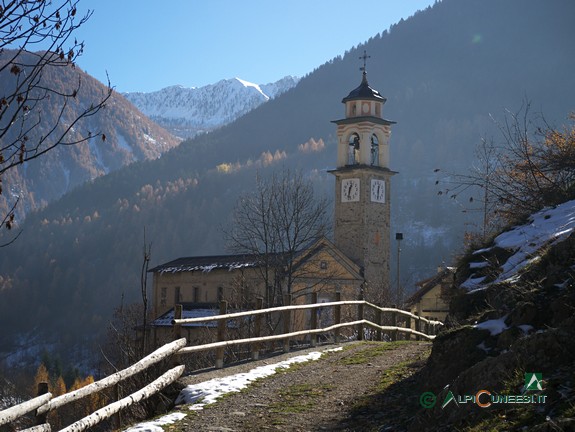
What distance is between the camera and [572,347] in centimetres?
825

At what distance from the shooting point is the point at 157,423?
11461 mm

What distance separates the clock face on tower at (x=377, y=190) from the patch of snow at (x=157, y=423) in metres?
51.5

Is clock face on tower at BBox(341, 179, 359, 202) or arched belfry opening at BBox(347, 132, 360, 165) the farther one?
clock face on tower at BBox(341, 179, 359, 202)

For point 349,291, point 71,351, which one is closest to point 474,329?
point 349,291

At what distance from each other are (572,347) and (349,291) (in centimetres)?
5055

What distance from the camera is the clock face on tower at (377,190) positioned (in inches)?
2477

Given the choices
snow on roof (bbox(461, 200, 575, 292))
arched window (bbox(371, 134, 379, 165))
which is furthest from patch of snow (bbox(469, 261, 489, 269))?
arched window (bbox(371, 134, 379, 165))

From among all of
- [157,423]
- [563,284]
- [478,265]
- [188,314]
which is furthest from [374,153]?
[563,284]

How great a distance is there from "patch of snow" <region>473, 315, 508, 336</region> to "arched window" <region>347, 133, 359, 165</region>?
5132cm

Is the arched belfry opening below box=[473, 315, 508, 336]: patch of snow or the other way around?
the other way around

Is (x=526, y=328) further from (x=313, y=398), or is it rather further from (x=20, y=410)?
(x=20, y=410)

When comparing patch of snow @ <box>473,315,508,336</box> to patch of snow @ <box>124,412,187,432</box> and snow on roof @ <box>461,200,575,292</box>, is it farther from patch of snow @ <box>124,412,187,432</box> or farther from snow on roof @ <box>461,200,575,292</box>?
patch of snow @ <box>124,412,187,432</box>

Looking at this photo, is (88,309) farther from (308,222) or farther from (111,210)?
(308,222)

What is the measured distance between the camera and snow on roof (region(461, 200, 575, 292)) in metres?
12.5
